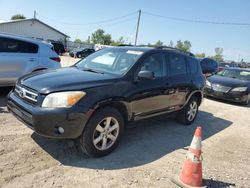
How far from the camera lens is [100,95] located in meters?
4.20

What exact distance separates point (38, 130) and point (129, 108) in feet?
5.02

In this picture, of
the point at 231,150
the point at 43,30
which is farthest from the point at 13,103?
the point at 43,30

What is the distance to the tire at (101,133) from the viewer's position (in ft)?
13.6

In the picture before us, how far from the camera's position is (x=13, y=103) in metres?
4.50

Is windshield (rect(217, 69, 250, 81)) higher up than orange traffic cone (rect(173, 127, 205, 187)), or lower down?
higher up

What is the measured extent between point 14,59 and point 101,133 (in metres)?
4.18

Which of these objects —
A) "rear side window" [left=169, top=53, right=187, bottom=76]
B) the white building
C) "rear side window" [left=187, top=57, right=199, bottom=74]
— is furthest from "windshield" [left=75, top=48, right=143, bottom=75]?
the white building

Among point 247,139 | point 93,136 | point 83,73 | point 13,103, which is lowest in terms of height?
point 247,139

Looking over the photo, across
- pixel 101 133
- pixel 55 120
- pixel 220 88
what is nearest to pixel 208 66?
pixel 220 88

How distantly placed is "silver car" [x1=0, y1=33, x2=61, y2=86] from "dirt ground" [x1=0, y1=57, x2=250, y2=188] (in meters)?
1.27

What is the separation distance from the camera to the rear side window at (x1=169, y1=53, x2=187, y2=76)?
19.6 feet

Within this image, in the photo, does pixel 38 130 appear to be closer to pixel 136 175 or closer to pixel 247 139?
pixel 136 175

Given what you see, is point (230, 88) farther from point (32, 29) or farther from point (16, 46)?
point (32, 29)

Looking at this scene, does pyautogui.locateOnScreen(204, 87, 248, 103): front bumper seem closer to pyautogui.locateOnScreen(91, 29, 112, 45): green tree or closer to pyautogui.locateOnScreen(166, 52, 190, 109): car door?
pyautogui.locateOnScreen(166, 52, 190, 109): car door
